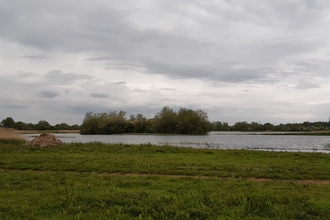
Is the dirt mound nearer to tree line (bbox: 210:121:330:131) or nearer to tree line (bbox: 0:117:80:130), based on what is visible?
tree line (bbox: 0:117:80:130)

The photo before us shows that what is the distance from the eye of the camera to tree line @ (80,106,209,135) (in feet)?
316

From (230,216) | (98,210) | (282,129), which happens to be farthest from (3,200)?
(282,129)

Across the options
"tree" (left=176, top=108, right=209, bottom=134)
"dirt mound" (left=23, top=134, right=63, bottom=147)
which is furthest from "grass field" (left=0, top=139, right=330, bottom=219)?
"tree" (left=176, top=108, right=209, bottom=134)

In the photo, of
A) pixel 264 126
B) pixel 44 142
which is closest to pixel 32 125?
pixel 264 126

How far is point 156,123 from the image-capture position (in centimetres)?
10250

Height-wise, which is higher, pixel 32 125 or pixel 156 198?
pixel 32 125

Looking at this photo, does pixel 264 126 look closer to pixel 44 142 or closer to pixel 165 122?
pixel 165 122

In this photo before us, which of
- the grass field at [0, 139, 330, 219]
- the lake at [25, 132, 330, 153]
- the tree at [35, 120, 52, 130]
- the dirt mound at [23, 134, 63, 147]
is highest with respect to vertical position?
the tree at [35, 120, 52, 130]

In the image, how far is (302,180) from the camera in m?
12.4

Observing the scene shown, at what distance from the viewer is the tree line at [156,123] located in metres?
96.3

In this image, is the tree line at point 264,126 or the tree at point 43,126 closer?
the tree line at point 264,126

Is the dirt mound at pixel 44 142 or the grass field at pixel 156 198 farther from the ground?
the dirt mound at pixel 44 142

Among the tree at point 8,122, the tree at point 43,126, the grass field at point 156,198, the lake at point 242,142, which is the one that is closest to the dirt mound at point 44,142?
the lake at point 242,142

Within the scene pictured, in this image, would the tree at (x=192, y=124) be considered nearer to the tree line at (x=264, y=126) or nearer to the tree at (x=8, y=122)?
the tree line at (x=264, y=126)
